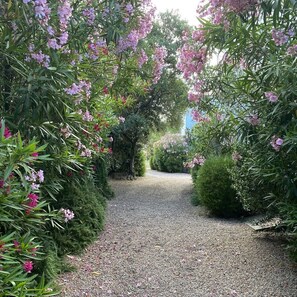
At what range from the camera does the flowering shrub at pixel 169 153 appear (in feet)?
54.1

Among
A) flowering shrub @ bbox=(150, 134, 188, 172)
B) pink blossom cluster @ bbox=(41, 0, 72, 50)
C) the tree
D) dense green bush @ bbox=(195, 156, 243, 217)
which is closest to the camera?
pink blossom cluster @ bbox=(41, 0, 72, 50)

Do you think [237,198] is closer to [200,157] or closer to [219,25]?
[200,157]

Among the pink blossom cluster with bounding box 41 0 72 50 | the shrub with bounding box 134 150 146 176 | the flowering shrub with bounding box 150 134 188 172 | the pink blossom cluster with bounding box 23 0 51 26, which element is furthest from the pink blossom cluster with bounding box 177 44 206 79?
the flowering shrub with bounding box 150 134 188 172

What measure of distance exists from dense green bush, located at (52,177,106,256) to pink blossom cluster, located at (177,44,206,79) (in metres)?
1.70

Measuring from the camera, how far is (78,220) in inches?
167

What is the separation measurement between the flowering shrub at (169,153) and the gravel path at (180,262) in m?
10.2

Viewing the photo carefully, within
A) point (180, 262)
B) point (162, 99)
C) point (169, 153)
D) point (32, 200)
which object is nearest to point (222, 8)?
point (32, 200)

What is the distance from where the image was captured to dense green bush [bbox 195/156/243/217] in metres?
6.20

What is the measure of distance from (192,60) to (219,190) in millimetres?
2913

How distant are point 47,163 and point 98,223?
188 centimetres

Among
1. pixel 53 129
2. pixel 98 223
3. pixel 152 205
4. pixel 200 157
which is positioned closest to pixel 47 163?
pixel 53 129

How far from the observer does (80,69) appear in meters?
3.19

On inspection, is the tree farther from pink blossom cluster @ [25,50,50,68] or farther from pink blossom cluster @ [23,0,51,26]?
pink blossom cluster @ [23,0,51,26]

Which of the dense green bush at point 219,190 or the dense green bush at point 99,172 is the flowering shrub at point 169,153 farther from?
the dense green bush at point 219,190
